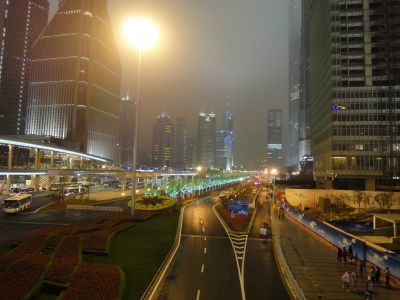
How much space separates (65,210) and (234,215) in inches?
1081

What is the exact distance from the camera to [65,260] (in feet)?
74.4

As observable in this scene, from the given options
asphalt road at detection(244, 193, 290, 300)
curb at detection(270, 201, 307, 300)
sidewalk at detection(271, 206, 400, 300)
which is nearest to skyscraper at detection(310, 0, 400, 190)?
sidewalk at detection(271, 206, 400, 300)

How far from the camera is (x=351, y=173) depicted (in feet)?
296

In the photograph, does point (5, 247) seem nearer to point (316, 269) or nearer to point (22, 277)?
point (22, 277)

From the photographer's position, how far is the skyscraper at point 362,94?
8875 centimetres

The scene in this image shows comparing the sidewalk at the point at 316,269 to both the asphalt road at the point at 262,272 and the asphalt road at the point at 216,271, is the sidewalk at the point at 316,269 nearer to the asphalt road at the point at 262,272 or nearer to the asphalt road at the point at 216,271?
the asphalt road at the point at 262,272

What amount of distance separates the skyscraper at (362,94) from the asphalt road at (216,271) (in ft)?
210

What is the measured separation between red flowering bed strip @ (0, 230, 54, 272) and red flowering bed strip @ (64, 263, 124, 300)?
5.10 meters

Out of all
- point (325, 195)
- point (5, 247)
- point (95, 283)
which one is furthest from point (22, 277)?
point (325, 195)

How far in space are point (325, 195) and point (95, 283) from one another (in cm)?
6358

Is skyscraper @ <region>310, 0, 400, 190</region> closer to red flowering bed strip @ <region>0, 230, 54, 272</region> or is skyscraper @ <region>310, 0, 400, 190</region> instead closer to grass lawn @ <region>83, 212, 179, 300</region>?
grass lawn @ <region>83, 212, 179, 300</region>

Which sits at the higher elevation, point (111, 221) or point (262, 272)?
point (111, 221)

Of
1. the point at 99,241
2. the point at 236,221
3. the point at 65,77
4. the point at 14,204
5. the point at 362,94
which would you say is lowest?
the point at 236,221

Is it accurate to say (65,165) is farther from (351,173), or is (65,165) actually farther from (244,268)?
(244,268)
